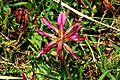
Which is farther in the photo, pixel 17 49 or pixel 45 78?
pixel 17 49

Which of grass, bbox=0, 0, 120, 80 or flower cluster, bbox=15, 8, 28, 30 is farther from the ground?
flower cluster, bbox=15, 8, 28, 30

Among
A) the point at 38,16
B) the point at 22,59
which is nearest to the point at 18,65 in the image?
the point at 22,59

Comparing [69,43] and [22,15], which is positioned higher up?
[22,15]

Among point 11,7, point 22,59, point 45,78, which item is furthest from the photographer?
point 11,7

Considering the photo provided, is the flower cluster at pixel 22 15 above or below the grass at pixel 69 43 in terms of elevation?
above

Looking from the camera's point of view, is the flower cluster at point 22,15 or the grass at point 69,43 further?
the flower cluster at point 22,15

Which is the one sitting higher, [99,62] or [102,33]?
[102,33]

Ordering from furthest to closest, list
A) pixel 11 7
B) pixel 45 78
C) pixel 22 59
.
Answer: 1. pixel 11 7
2. pixel 22 59
3. pixel 45 78

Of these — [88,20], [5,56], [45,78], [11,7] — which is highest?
[11,7]

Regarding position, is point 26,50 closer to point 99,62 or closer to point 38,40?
point 38,40

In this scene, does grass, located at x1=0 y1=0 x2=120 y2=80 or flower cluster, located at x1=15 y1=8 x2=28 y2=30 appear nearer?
grass, located at x1=0 y1=0 x2=120 y2=80
